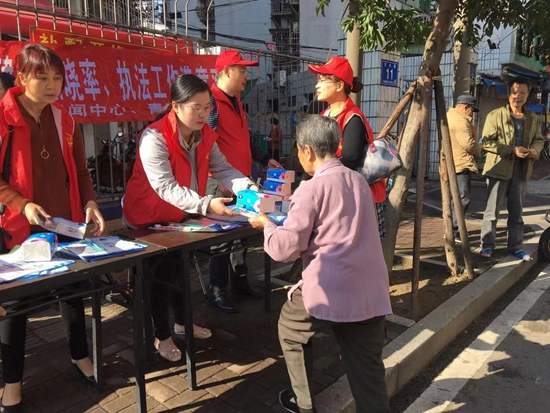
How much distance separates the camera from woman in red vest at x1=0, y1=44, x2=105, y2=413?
2312mm

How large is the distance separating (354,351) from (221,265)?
6.26 feet

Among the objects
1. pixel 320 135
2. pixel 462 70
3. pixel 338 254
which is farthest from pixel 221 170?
pixel 462 70

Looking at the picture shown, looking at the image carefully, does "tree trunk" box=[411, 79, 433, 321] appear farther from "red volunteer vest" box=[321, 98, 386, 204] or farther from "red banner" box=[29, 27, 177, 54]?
"red banner" box=[29, 27, 177, 54]

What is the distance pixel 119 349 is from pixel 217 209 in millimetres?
1339

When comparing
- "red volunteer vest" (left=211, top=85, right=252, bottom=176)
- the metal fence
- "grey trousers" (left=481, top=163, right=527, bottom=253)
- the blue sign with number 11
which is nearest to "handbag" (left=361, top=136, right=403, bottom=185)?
"red volunteer vest" (left=211, top=85, right=252, bottom=176)

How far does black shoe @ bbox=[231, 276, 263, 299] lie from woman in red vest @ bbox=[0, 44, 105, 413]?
1.68 metres

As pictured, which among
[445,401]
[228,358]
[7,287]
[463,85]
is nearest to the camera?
[7,287]

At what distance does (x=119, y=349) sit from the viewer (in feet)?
10.6

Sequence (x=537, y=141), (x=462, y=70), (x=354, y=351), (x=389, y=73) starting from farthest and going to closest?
1. (x=389, y=73)
2. (x=462, y=70)
3. (x=537, y=141)
4. (x=354, y=351)

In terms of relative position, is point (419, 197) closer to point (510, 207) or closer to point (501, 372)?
point (501, 372)

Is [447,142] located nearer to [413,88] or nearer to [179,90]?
[413,88]

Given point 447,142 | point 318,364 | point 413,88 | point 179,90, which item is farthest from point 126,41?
point 318,364

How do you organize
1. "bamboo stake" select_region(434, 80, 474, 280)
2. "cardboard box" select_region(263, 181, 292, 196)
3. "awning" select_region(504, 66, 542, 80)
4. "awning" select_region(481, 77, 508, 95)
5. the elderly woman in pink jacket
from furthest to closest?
"awning" select_region(504, 66, 542, 80) < "awning" select_region(481, 77, 508, 95) < "bamboo stake" select_region(434, 80, 474, 280) < "cardboard box" select_region(263, 181, 292, 196) < the elderly woman in pink jacket

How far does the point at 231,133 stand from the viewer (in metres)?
3.73
